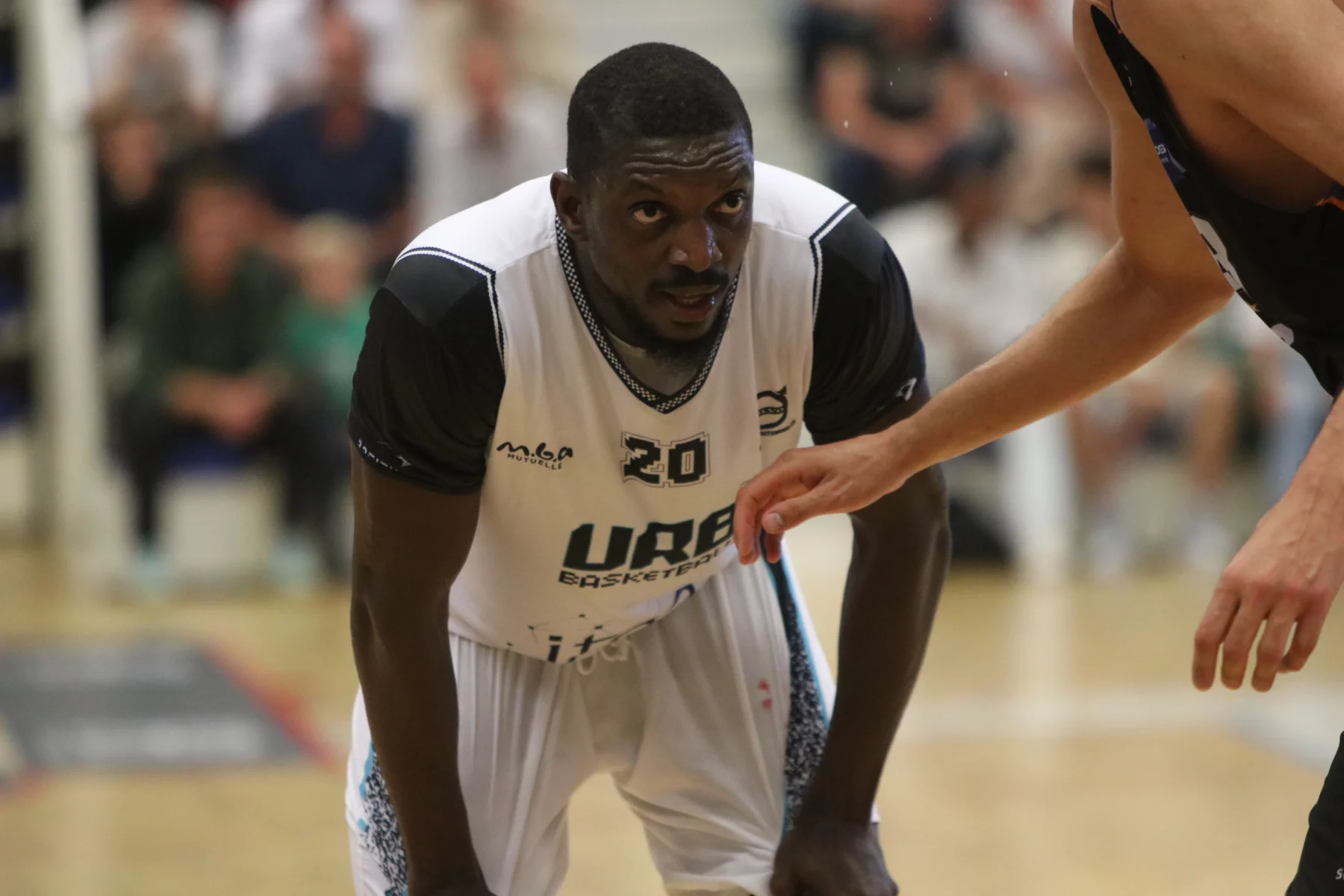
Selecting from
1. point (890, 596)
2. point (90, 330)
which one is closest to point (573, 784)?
point (890, 596)

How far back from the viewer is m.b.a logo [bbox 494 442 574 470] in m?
2.60

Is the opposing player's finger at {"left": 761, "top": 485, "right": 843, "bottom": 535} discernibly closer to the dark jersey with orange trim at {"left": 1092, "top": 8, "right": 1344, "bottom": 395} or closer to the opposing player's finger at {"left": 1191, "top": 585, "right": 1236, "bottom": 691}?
the dark jersey with orange trim at {"left": 1092, "top": 8, "right": 1344, "bottom": 395}

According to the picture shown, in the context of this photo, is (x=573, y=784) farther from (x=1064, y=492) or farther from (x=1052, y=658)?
(x=1064, y=492)

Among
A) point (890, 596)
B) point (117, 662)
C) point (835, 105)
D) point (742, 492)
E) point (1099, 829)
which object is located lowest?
point (1099, 829)

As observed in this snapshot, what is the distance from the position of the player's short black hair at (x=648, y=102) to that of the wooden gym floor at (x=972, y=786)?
175 centimetres

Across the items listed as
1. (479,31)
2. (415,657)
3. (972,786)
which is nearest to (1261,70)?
(415,657)

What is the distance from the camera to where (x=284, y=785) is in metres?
5.43

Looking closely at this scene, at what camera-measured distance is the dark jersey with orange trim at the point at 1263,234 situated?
2152mm

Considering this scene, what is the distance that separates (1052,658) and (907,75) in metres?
2.79

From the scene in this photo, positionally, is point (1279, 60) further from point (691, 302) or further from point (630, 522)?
point (630, 522)

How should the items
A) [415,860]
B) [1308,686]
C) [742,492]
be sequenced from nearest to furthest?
[742,492] < [415,860] < [1308,686]

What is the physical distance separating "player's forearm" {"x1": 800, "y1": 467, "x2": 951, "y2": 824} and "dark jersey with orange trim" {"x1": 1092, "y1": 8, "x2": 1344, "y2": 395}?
69 cm

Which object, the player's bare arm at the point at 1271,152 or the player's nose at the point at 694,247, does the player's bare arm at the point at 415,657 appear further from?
the player's bare arm at the point at 1271,152

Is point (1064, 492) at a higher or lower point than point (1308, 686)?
higher
